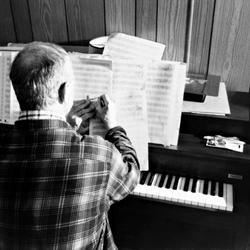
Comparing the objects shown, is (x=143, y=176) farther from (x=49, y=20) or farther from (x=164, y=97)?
(x=49, y=20)

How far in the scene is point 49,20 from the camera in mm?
2084

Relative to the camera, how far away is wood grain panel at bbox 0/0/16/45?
2113mm

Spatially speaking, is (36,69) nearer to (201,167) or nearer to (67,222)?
(67,222)

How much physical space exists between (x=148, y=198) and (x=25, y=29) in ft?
3.90

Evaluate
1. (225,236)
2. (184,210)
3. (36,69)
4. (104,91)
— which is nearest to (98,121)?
(104,91)

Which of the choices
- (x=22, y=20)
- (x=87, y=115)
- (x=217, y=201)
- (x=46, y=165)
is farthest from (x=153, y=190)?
(x=22, y=20)

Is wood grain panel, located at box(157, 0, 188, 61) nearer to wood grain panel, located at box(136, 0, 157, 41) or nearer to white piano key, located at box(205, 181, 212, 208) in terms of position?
wood grain panel, located at box(136, 0, 157, 41)

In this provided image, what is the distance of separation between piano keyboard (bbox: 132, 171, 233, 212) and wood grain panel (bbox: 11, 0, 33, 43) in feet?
3.50

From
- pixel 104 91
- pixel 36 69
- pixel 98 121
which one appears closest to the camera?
pixel 36 69

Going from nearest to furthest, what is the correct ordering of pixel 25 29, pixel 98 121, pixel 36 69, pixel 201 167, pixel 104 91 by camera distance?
pixel 36 69, pixel 98 121, pixel 104 91, pixel 201 167, pixel 25 29

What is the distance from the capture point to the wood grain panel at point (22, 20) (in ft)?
6.82

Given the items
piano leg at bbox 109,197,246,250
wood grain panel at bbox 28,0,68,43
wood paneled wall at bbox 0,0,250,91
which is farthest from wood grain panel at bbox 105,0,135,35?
piano leg at bbox 109,197,246,250

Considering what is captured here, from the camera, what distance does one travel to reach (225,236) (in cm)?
182

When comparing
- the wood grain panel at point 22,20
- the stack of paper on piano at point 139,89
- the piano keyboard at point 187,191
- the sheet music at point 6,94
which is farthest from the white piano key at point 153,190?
the wood grain panel at point 22,20
